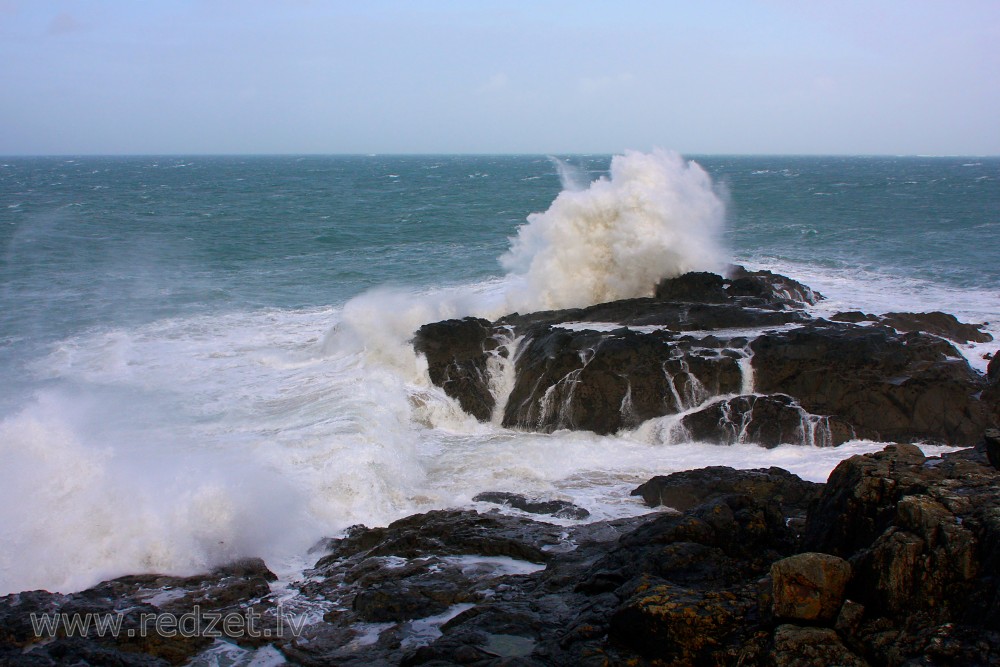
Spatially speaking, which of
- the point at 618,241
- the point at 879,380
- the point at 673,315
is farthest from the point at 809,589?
the point at 618,241

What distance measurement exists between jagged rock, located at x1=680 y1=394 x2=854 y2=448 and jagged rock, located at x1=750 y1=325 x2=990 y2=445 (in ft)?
0.89

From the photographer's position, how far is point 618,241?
64.1 feet

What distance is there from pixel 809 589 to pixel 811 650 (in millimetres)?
496

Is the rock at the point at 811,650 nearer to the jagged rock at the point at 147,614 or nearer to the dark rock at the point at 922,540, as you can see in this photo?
the dark rock at the point at 922,540

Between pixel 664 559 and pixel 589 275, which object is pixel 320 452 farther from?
pixel 589 275

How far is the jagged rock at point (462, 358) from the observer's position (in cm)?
1560

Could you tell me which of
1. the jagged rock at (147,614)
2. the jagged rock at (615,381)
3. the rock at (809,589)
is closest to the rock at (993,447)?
the rock at (809,589)

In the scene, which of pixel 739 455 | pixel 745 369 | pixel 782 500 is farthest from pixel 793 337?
pixel 782 500

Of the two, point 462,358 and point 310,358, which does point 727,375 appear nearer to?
point 462,358

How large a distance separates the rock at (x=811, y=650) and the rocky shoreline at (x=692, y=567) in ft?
0.04

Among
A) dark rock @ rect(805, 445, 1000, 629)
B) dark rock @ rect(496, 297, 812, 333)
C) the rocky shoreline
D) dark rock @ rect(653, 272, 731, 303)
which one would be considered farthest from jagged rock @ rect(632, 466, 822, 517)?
dark rock @ rect(653, 272, 731, 303)

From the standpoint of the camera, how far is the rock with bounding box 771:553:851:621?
18.5 feet

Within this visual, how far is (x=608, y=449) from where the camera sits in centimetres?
1363

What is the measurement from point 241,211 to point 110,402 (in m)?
37.8
